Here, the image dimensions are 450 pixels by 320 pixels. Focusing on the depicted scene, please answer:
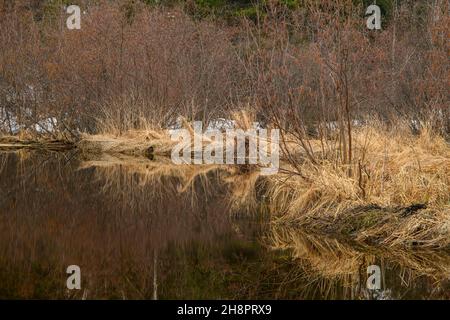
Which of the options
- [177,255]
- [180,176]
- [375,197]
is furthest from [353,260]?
[180,176]

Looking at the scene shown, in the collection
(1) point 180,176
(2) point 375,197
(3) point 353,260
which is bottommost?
(3) point 353,260

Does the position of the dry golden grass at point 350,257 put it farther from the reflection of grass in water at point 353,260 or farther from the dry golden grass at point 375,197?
the dry golden grass at point 375,197

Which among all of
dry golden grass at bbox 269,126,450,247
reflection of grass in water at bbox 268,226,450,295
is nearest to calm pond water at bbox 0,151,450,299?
reflection of grass in water at bbox 268,226,450,295

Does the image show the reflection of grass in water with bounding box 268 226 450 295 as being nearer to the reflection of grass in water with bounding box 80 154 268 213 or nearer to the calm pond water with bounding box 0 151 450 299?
the calm pond water with bounding box 0 151 450 299

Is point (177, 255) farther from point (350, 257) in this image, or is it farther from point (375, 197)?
point (375, 197)

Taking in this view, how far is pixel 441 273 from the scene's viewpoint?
21.0 ft

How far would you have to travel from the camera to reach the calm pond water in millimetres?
5906

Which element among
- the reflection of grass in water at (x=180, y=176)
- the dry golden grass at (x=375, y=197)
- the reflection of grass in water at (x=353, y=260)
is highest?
the reflection of grass in water at (x=180, y=176)

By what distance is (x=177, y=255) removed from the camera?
282 inches

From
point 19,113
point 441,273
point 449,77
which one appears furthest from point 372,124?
point 19,113

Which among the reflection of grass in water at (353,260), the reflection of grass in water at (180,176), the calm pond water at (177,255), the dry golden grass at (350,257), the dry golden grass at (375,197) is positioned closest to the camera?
the calm pond water at (177,255)

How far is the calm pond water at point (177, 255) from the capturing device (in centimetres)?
591

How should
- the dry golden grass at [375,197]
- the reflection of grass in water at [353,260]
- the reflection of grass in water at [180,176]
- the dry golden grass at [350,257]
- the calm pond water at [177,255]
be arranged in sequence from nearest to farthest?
the calm pond water at [177,255], the reflection of grass in water at [353,260], the dry golden grass at [350,257], the dry golden grass at [375,197], the reflection of grass in water at [180,176]

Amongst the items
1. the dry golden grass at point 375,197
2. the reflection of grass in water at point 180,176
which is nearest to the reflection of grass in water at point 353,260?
the dry golden grass at point 375,197
